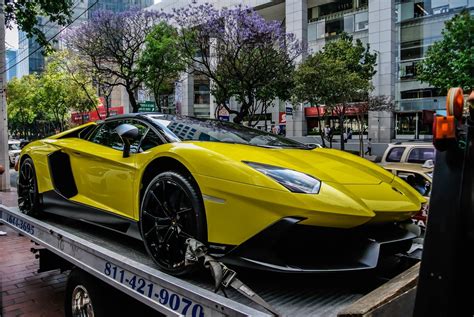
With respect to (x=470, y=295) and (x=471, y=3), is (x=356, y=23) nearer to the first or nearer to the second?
(x=471, y=3)

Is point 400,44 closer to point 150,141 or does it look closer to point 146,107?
point 146,107

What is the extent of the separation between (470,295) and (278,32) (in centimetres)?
1937

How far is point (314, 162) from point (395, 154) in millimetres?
7862

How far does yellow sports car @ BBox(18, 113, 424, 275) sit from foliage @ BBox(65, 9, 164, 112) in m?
18.8

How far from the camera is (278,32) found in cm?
1958

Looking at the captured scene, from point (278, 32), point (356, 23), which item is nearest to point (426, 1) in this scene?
point (356, 23)

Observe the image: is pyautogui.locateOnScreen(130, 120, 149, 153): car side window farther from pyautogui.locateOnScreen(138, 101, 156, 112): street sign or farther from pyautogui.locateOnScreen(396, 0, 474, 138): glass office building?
pyautogui.locateOnScreen(396, 0, 474, 138): glass office building

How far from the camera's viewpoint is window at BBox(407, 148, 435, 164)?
9.43 meters

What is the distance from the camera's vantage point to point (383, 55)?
88.8ft

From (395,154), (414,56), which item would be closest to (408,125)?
(414,56)

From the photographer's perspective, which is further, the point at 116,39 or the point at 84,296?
the point at 116,39

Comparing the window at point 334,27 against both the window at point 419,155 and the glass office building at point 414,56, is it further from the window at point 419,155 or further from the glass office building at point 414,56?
the window at point 419,155

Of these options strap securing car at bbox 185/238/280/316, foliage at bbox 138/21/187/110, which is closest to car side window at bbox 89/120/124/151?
strap securing car at bbox 185/238/280/316

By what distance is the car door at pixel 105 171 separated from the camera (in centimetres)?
311
